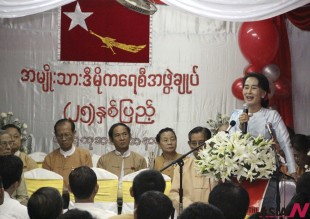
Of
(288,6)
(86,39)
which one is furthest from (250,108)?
(86,39)

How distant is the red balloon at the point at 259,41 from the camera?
8273 mm

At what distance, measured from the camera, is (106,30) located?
9242 millimetres

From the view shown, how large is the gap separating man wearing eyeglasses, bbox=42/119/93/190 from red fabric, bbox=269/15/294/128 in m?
2.47

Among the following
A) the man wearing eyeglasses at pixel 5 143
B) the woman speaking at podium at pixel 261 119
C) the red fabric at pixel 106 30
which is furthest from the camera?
the red fabric at pixel 106 30

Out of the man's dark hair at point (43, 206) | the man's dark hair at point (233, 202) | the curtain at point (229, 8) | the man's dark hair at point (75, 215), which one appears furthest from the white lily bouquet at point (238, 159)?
the curtain at point (229, 8)

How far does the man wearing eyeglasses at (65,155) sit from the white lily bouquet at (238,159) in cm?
303

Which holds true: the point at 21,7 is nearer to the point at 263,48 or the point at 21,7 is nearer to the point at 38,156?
the point at 38,156

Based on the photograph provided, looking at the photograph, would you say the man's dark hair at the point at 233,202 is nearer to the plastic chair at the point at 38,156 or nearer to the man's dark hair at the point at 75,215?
the man's dark hair at the point at 75,215

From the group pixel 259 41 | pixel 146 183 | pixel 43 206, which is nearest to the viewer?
pixel 43 206

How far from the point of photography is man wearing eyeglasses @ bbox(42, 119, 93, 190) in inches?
327

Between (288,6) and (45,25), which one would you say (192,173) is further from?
(45,25)

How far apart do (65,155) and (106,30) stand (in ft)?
5.95

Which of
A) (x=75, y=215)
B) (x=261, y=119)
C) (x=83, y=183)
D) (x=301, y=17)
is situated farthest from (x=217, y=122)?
(x=75, y=215)

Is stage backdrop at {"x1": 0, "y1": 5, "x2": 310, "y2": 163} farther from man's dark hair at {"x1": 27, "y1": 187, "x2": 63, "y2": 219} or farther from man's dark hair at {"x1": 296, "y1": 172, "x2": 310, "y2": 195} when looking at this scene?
man's dark hair at {"x1": 27, "y1": 187, "x2": 63, "y2": 219}
